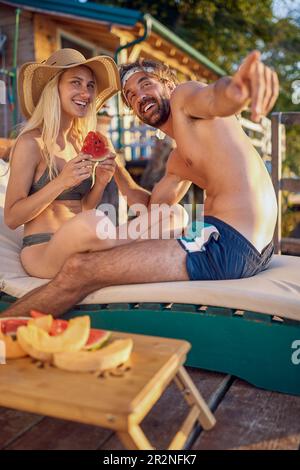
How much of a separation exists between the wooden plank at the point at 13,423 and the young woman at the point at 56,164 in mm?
1078

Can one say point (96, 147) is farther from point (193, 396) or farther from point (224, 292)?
point (193, 396)

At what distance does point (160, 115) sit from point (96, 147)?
1.84 feet

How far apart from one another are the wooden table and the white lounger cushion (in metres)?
0.86

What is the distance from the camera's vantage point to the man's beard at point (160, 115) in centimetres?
363

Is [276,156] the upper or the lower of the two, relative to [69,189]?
upper

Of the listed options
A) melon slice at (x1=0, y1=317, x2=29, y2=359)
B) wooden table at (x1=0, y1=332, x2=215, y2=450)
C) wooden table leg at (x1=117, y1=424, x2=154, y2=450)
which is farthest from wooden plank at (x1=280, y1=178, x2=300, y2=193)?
wooden table leg at (x1=117, y1=424, x2=154, y2=450)

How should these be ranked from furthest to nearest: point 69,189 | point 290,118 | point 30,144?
point 290,118
point 69,189
point 30,144

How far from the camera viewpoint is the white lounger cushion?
2850mm

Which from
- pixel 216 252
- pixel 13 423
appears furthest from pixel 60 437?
pixel 216 252

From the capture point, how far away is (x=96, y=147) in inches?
147

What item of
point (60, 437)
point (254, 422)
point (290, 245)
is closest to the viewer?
point (60, 437)

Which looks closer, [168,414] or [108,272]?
[168,414]

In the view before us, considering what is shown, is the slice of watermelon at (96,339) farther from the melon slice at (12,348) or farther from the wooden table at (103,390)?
the melon slice at (12,348)

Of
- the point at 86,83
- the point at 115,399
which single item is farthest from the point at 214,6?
the point at 115,399
